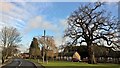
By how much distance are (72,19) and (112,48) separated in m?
9.29

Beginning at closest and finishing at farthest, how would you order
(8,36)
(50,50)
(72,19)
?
1. (72,19)
2. (8,36)
3. (50,50)

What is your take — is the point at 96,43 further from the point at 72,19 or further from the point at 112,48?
the point at 72,19

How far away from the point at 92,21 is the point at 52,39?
3057 cm

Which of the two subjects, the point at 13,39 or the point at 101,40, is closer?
the point at 101,40

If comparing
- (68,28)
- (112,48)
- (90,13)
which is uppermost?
(90,13)

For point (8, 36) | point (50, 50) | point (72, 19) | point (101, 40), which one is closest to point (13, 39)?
point (8, 36)

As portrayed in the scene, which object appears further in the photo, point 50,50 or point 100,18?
point 50,50

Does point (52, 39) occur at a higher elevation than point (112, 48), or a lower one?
higher

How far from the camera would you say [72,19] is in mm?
45719

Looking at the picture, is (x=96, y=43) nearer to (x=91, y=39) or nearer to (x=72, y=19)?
(x=91, y=39)

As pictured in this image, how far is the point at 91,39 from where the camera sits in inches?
1758

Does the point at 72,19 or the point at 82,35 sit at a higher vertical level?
the point at 72,19

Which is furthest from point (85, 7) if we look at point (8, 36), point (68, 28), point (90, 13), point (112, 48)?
point (8, 36)

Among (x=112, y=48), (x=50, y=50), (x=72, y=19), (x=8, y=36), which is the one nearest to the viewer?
(x=112, y=48)
